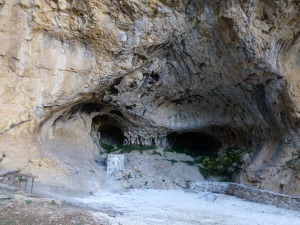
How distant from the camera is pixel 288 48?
1200 cm

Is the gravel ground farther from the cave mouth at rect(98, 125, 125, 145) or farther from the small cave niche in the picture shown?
the cave mouth at rect(98, 125, 125, 145)

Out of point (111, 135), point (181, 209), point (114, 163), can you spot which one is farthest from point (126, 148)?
point (181, 209)

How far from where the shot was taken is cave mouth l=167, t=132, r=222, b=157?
55.7ft

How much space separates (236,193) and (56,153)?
699 cm

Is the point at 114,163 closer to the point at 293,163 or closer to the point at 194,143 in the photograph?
the point at 194,143

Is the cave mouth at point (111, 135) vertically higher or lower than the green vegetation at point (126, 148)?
higher

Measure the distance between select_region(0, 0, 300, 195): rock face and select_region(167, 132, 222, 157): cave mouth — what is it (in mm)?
3067

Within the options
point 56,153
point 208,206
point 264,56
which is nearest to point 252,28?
point 264,56

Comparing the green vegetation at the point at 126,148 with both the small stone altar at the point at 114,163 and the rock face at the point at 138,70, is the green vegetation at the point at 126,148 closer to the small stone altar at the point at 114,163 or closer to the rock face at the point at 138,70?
the rock face at the point at 138,70

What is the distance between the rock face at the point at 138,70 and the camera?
422 inches

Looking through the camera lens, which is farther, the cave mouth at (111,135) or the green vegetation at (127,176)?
the cave mouth at (111,135)

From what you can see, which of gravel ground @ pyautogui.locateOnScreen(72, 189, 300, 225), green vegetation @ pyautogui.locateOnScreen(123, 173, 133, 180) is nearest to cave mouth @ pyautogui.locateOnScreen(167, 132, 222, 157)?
green vegetation @ pyautogui.locateOnScreen(123, 173, 133, 180)

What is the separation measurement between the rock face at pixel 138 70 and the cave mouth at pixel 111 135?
130 inches

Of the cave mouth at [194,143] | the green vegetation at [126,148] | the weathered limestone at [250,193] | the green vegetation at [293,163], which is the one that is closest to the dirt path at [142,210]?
the weathered limestone at [250,193]
